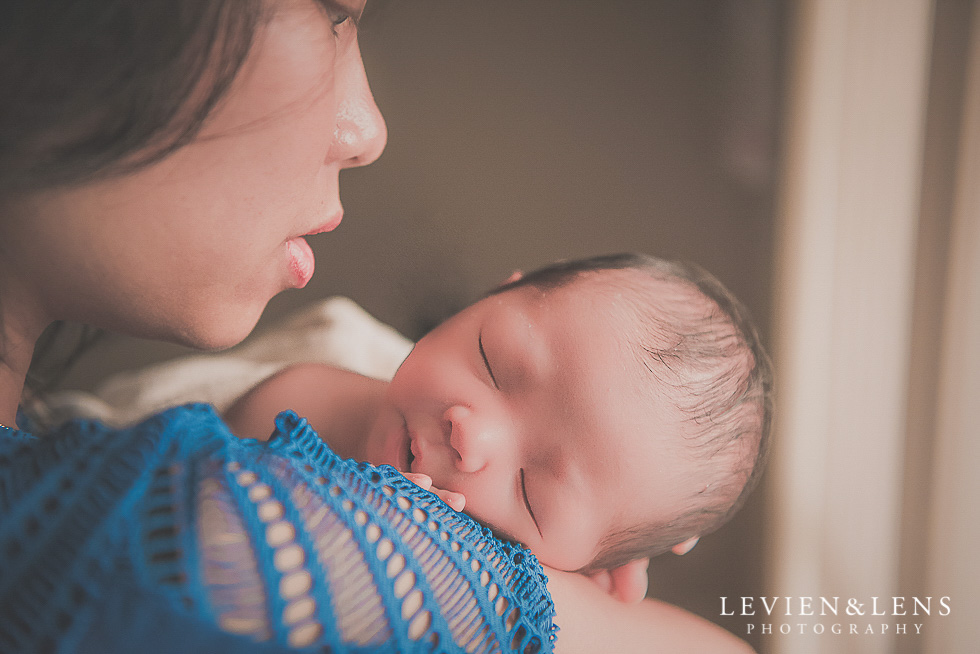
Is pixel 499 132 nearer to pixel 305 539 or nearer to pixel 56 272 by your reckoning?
pixel 56 272

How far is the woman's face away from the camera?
514 millimetres

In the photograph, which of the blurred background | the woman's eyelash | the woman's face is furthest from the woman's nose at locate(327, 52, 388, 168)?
the blurred background

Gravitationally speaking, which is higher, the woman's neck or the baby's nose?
the woman's neck

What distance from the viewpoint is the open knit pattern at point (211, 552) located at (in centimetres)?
31

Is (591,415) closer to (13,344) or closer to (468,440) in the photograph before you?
(468,440)

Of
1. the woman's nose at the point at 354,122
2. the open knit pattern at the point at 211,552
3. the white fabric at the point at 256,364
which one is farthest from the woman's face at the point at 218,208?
the white fabric at the point at 256,364

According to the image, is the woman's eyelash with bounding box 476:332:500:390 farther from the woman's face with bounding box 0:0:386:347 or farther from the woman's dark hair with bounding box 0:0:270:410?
the woman's dark hair with bounding box 0:0:270:410

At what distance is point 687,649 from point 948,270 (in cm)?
67

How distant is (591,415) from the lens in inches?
29.2

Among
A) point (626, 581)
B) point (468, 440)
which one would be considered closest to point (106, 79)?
point (468, 440)

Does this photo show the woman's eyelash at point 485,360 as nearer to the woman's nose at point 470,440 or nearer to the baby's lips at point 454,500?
the woman's nose at point 470,440

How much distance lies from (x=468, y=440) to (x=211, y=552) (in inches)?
15.8

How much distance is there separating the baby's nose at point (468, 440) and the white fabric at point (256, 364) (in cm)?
56

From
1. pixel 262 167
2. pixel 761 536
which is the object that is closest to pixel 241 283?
pixel 262 167
